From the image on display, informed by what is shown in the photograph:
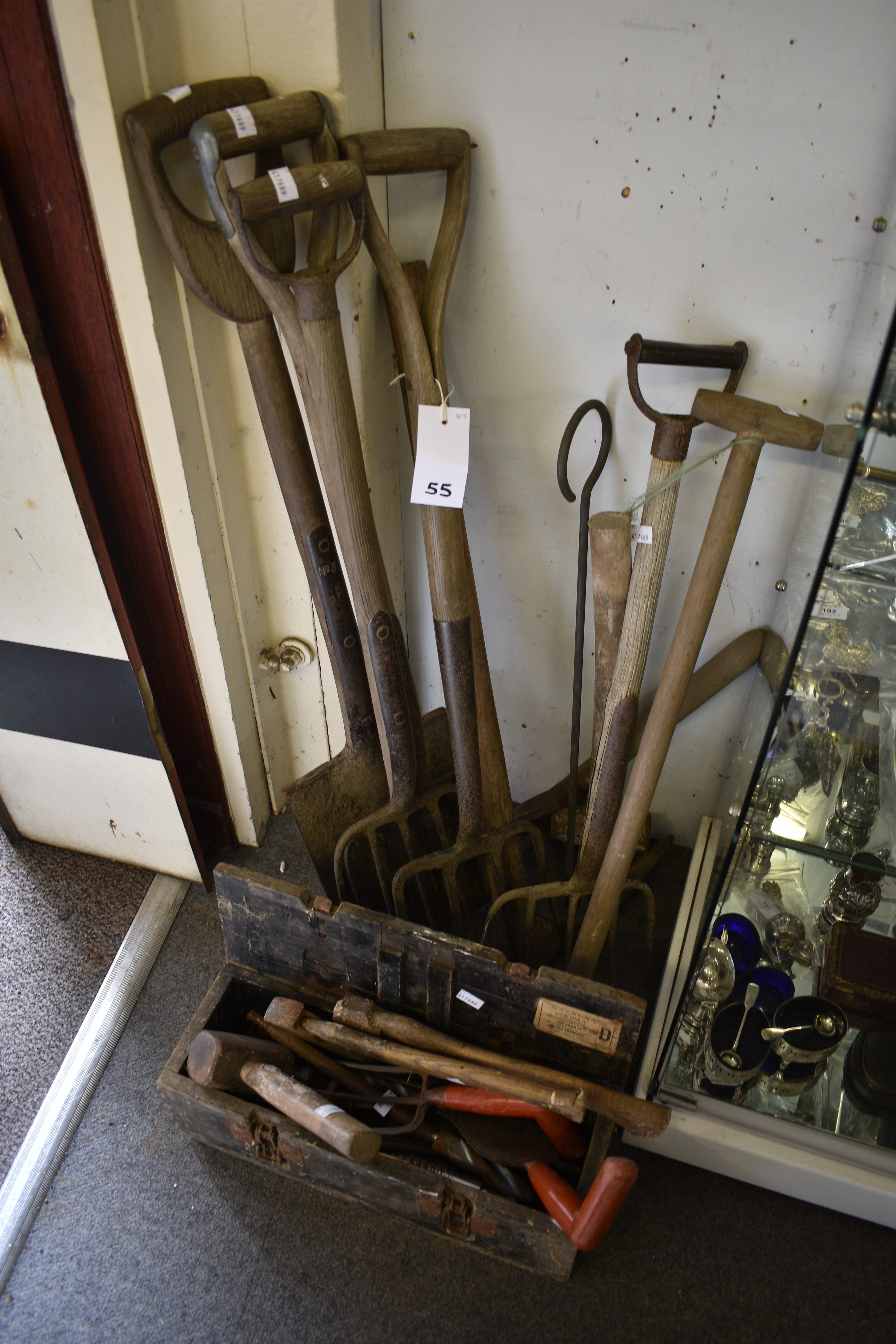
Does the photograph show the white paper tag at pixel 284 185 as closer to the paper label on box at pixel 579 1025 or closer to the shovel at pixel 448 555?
the shovel at pixel 448 555

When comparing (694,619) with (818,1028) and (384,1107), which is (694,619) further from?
(384,1107)

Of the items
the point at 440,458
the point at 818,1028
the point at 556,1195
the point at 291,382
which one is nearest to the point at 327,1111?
the point at 556,1195

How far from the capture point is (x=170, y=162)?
4.31 ft

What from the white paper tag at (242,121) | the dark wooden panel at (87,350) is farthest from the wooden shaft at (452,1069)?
the white paper tag at (242,121)

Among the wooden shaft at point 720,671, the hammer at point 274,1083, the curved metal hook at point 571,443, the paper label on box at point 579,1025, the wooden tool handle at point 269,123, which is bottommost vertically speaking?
the hammer at point 274,1083

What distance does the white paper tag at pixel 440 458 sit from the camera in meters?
1.43

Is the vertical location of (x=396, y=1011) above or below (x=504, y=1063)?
below

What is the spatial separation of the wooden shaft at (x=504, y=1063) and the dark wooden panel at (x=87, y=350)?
2.54 feet

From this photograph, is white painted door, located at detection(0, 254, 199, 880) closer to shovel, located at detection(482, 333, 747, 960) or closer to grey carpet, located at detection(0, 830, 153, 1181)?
grey carpet, located at detection(0, 830, 153, 1181)

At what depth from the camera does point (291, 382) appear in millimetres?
1449

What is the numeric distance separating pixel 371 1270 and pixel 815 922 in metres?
1.02

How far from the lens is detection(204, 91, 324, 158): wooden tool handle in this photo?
1.14 metres

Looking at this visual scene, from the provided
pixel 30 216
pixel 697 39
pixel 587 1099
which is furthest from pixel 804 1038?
pixel 30 216

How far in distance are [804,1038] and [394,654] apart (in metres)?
1.00
